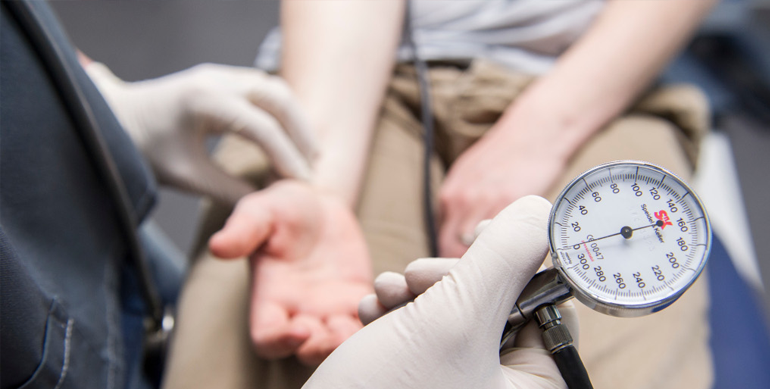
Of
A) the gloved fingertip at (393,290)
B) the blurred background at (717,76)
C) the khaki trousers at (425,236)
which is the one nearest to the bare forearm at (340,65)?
the khaki trousers at (425,236)

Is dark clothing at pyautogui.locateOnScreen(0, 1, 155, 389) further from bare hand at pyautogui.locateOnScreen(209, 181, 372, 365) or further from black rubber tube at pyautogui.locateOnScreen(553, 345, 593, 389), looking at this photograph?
black rubber tube at pyautogui.locateOnScreen(553, 345, 593, 389)

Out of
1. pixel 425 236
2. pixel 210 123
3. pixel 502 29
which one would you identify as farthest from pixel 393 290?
pixel 502 29

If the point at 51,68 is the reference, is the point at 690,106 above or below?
below

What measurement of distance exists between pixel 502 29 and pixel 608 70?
0.57ft

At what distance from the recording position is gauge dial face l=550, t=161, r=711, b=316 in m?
0.30

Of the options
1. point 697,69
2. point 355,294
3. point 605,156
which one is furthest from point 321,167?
point 697,69

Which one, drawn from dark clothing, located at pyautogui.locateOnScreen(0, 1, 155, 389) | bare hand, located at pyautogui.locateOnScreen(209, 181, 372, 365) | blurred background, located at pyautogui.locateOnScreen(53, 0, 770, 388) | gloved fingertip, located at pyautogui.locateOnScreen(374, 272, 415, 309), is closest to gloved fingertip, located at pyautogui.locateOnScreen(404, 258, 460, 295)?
gloved fingertip, located at pyautogui.locateOnScreen(374, 272, 415, 309)

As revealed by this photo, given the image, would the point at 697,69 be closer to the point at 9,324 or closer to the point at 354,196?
the point at 354,196

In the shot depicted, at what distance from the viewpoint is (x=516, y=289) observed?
325mm

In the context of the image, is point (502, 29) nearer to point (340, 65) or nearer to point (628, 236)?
point (340, 65)

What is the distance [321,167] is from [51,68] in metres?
0.35

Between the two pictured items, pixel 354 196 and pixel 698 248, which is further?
pixel 354 196

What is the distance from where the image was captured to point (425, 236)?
0.62m

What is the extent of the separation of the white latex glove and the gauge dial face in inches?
0.8
